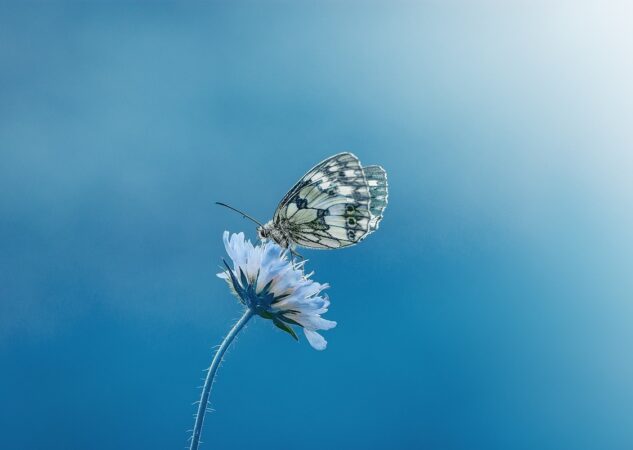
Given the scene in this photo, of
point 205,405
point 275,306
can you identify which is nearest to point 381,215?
point 275,306

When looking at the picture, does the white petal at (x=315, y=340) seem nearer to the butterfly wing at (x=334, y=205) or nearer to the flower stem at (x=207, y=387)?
the butterfly wing at (x=334, y=205)

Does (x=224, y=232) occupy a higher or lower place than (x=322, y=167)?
lower

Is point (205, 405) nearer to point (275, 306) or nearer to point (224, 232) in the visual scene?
point (275, 306)

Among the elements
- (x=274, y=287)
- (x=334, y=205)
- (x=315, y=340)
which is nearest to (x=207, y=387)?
(x=274, y=287)

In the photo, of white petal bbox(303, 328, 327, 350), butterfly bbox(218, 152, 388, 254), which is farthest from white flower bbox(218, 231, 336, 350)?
butterfly bbox(218, 152, 388, 254)

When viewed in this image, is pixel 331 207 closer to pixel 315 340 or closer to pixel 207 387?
pixel 315 340

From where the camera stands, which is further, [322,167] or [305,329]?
[322,167]
